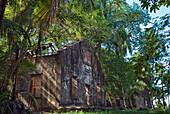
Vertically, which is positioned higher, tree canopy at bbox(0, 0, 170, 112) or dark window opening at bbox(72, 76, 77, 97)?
tree canopy at bbox(0, 0, 170, 112)

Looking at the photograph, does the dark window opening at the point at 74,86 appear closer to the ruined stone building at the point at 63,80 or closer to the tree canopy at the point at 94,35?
the ruined stone building at the point at 63,80

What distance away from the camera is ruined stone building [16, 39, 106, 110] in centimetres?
1501

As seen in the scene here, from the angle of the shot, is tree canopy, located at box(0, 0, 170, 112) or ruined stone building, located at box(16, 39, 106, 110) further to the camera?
ruined stone building, located at box(16, 39, 106, 110)

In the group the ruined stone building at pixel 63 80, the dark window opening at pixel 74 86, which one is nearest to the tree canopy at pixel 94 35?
the ruined stone building at pixel 63 80

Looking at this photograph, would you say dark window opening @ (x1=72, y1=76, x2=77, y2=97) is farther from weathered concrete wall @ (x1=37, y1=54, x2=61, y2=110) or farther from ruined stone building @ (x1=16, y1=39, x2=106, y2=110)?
weathered concrete wall @ (x1=37, y1=54, x2=61, y2=110)

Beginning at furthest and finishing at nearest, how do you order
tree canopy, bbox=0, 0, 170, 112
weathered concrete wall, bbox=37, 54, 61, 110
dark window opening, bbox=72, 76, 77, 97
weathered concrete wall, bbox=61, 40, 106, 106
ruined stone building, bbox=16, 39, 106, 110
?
1. dark window opening, bbox=72, 76, 77, 97
2. weathered concrete wall, bbox=61, 40, 106, 106
3. ruined stone building, bbox=16, 39, 106, 110
4. weathered concrete wall, bbox=37, 54, 61, 110
5. tree canopy, bbox=0, 0, 170, 112

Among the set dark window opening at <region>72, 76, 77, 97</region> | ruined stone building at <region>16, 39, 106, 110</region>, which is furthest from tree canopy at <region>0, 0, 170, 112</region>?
dark window opening at <region>72, 76, 77, 97</region>

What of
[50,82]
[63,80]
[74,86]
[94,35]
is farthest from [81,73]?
[94,35]

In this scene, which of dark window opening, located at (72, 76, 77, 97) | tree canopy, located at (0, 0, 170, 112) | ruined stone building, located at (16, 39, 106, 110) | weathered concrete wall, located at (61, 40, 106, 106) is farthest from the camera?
dark window opening, located at (72, 76, 77, 97)

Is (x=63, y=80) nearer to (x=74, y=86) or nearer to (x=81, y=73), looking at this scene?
(x=74, y=86)

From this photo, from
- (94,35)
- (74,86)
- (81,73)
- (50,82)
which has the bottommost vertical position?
(74,86)

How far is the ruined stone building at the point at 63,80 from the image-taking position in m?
15.0

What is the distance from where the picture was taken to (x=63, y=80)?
15.4 meters

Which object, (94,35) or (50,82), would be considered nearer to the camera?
(94,35)
